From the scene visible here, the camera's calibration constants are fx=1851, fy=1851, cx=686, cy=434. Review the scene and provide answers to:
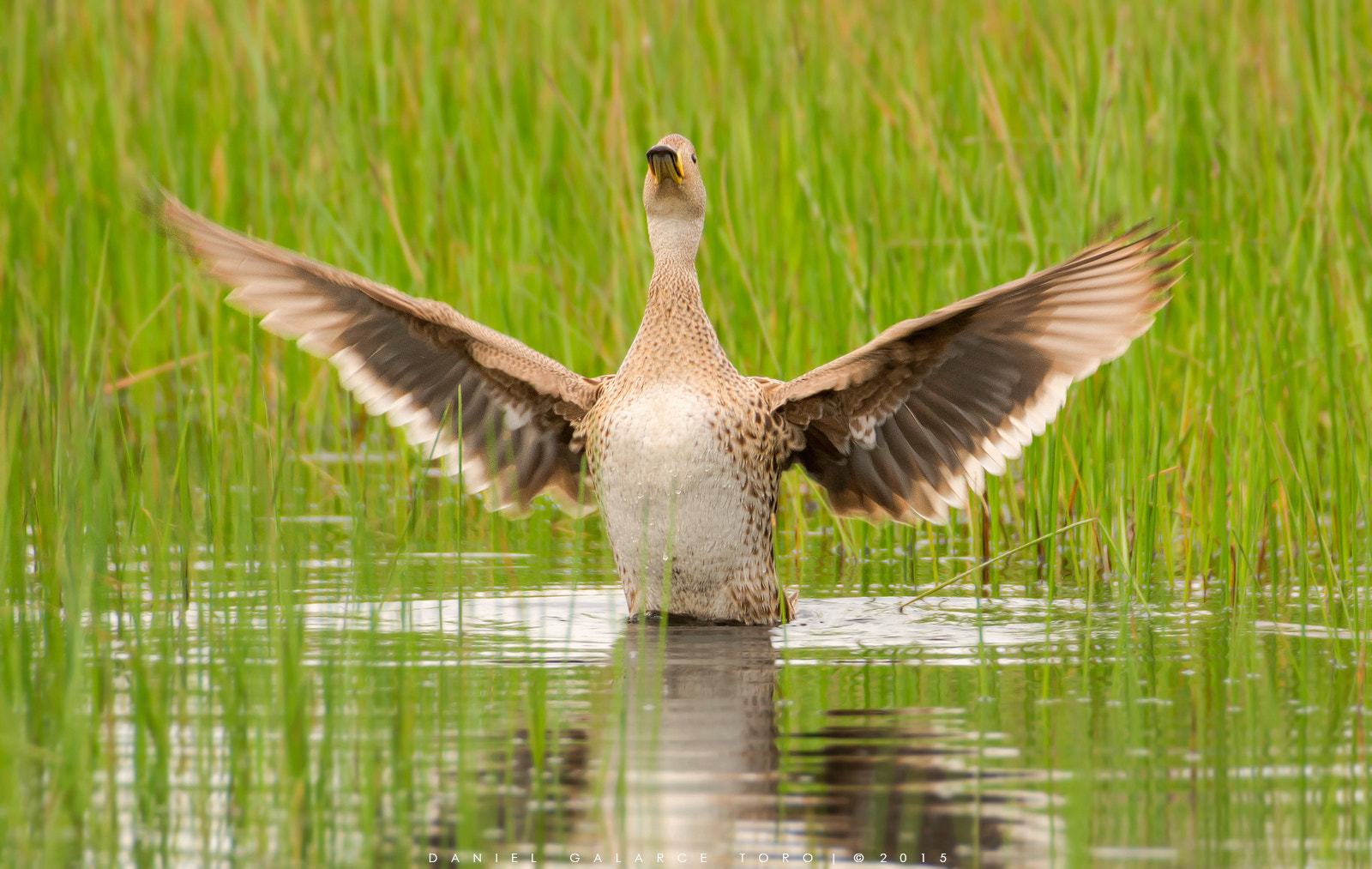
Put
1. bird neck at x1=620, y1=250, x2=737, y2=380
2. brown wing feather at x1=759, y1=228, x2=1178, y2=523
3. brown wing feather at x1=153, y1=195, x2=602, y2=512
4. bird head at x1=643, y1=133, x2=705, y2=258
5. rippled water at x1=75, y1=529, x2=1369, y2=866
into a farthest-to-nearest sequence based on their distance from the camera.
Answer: bird head at x1=643, y1=133, x2=705, y2=258
brown wing feather at x1=153, y1=195, x2=602, y2=512
bird neck at x1=620, y1=250, x2=737, y2=380
brown wing feather at x1=759, y1=228, x2=1178, y2=523
rippled water at x1=75, y1=529, x2=1369, y2=866

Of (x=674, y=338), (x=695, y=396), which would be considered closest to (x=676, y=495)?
(x=695, y=396)

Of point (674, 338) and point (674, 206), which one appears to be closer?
point (674, 338)

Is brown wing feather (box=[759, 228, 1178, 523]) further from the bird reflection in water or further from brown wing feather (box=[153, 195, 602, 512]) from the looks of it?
the bird reflection in water

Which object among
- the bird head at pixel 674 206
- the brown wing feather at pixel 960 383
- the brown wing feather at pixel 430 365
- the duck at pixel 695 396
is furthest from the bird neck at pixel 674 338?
the brown wing feather at pixel 430 365

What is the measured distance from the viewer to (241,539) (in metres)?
4.72

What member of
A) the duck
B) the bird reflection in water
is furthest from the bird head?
the bird reflection in water

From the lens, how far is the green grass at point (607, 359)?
3.84 m

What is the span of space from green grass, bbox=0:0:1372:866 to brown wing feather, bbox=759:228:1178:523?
0.85ft

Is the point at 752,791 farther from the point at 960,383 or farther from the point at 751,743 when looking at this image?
the point at 960,383

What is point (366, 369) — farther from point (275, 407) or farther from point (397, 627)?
Answer: point (275, 407)

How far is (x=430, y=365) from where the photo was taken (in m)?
6.56

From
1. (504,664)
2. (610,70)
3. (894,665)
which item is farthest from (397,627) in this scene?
(610,70)

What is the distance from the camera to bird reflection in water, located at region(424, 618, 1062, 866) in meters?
3.40

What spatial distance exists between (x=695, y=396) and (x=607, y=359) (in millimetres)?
2349
